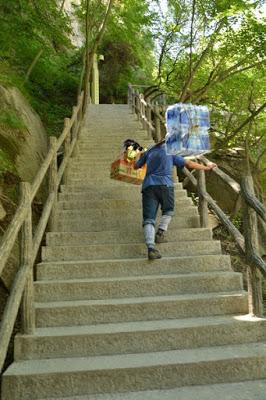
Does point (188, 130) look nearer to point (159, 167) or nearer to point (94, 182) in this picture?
point (159, 167)

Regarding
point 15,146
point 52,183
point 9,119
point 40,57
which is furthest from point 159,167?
point 40,57

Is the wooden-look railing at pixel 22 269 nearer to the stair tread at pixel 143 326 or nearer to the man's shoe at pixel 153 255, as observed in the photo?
the stair tread at pixel 143 326

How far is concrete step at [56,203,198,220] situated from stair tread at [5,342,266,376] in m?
2.58

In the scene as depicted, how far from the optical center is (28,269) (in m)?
3.67

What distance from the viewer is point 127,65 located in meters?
19.8

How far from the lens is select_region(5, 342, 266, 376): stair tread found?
317cm

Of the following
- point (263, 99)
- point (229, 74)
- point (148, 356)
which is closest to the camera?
point (148, 356)

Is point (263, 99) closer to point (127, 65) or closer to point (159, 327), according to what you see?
point (127, 65)

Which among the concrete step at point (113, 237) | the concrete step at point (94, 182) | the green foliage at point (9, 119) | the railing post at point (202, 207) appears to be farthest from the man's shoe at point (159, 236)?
the green foliage at point (9, 119)

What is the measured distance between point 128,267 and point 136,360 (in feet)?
4.44

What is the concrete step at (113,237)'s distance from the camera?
5.14 meters

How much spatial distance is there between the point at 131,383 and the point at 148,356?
Answer: 12.8 inches

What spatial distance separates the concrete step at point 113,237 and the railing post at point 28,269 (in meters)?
1.32

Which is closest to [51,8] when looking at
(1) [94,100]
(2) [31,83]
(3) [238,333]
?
(2) [31,83]
